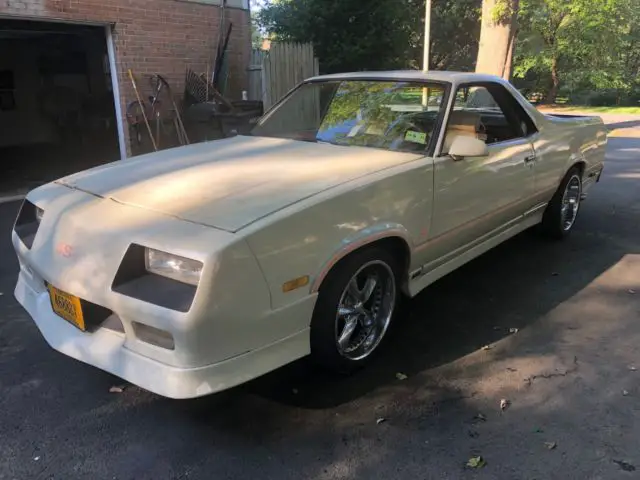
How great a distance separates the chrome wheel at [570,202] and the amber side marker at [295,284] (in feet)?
12.1

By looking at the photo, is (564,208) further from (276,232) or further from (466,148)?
(276,232)

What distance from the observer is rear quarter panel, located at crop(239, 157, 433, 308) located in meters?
2.47

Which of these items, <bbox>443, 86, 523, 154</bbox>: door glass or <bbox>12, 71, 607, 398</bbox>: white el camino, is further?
<bbox>443, 86, 523, 154</bbox>: door glass

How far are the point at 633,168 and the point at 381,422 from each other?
873 centimetres

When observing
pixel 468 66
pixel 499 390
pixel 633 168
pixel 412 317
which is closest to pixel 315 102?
pixel 412 317

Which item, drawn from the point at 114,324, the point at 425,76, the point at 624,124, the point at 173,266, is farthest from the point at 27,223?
the point at 624,124

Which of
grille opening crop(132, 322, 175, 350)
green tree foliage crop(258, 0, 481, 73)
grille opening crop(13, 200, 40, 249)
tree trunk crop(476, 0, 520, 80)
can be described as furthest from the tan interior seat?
green tree foliage crop(258, 0, 481, 73)

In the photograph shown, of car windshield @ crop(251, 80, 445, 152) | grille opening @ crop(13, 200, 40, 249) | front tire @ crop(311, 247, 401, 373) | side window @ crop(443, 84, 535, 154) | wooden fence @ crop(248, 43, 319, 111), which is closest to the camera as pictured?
front tire @ crop(311, 247, 401, 373)

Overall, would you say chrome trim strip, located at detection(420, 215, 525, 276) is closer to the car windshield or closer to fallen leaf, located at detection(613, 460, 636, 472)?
the car windshield

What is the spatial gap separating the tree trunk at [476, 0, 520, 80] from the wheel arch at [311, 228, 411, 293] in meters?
8.86

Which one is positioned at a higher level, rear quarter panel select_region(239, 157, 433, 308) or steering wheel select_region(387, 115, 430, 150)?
steering wheel select_region(387, 115, 430, 150)

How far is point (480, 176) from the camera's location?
3.80 metres

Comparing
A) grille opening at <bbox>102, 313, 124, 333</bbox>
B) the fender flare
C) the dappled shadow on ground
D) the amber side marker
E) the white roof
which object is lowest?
the dappled shadow on ground

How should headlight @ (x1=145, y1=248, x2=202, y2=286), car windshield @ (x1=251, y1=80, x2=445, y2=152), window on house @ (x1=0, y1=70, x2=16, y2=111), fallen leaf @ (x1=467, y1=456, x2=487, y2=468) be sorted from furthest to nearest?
window on house @ (x1=0, y1=70, x2=16, y2=111)
car windshield @ (x1=251, y1=80, x2=445, y2=152)
fallen leaf @ (x1=467, y1=456, x2=487, y2=468)
headlight @ (x1=145, y1=248, x2=202, y2=286)
